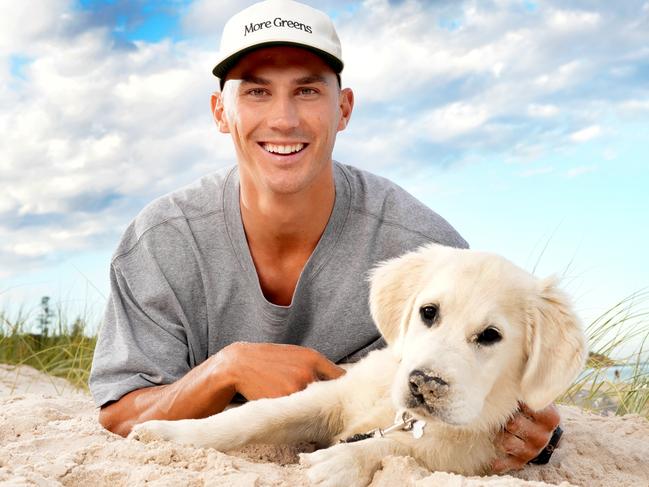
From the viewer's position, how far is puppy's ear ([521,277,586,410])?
2881mm

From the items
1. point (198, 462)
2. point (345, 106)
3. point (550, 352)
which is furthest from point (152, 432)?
point (345, 106)

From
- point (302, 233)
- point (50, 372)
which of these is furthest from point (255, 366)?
point (50, 372)

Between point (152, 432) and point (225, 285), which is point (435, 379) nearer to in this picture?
point (152, 432)

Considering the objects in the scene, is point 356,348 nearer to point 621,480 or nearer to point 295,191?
point 295,191

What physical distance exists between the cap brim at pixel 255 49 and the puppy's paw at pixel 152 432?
1.83 m

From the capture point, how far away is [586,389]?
5.94m

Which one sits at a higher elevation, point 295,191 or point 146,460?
point 295,191

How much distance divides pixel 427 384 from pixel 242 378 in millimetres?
1137

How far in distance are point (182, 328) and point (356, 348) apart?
955mm

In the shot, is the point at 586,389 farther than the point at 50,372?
No

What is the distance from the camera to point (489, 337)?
278 centimetres

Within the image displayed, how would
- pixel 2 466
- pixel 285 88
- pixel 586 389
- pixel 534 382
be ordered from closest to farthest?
1. pixel 2 466
2. pixel 534 382
3. pixel 285 88
4. pixel 586 389

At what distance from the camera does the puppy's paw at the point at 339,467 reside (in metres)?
2.63

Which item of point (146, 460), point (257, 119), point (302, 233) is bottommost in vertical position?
point (146, 460)
